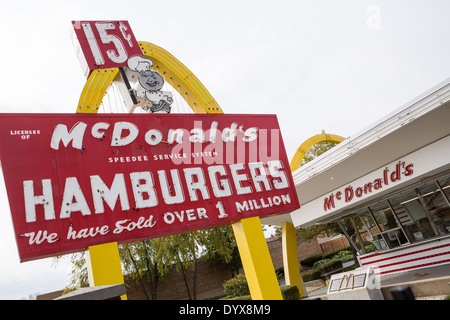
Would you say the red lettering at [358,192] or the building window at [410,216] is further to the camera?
the red lettering at [358,192]

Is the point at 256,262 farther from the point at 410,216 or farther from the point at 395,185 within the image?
the point at 410,216

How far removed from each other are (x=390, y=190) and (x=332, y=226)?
45.4 ft

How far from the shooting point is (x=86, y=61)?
10.4 metres

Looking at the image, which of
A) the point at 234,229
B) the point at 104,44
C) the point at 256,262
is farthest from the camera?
the point at 104,44

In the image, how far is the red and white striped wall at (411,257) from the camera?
12.8 m

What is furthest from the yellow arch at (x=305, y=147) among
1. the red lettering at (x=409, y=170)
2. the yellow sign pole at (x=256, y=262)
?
the yellow sign pole at (x=256, y=262)

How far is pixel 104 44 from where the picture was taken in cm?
1081

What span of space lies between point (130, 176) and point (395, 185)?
8.89 metres

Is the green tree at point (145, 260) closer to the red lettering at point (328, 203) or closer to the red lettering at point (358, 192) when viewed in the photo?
the red lettering at point (328, 203)

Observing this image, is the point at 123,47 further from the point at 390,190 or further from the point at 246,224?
the point at 390,190

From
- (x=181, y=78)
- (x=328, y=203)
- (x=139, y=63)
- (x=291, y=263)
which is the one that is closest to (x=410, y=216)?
(x=328, y=203)

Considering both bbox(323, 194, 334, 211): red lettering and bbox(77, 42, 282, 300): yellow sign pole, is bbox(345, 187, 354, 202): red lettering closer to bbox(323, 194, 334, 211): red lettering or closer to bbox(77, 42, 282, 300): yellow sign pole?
bbox(323, 194, 334, 211): red lettering

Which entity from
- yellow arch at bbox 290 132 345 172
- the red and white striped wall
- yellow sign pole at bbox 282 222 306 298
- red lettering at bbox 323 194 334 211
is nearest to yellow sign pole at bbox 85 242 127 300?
red lettering at bbox 323 194 334 211
